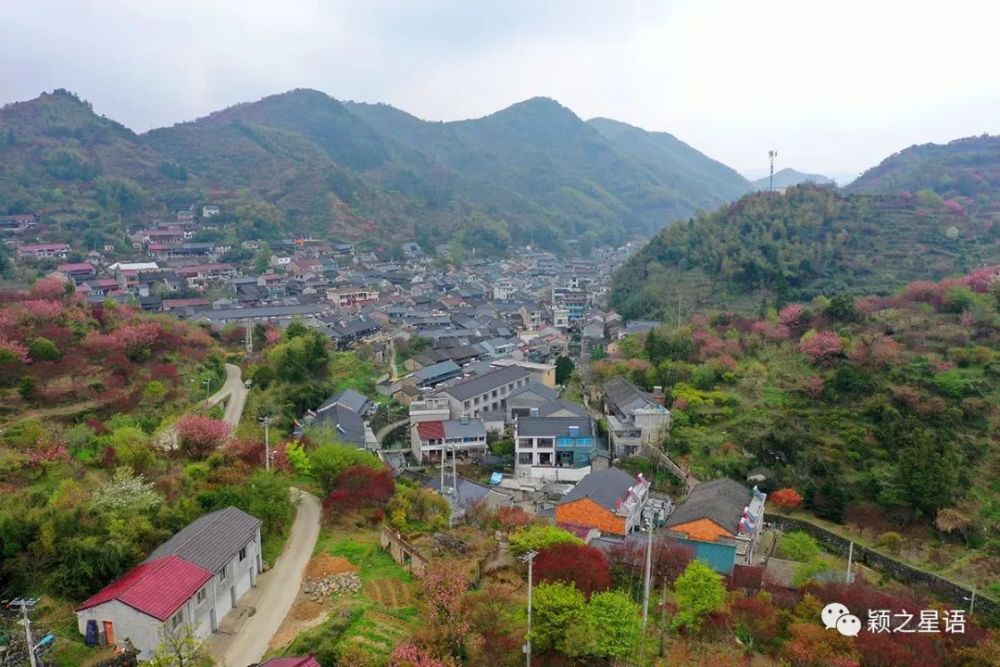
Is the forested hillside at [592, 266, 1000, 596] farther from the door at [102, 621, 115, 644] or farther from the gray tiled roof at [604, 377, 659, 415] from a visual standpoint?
the door at [102, 621, 115, 644]

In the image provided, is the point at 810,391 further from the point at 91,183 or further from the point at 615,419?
the point at 91,183

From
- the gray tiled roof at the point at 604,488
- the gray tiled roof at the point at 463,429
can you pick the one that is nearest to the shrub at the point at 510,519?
the gray tiled roof at the point at 604,488

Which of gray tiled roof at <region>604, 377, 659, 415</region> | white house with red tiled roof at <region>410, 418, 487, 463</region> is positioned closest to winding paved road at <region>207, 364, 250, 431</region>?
white house with red tiled roof at <region>410, 418, 487, 463</region>

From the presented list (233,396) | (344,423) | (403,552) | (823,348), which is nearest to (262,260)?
(233,396)

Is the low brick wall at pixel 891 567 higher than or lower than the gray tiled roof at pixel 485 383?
lower

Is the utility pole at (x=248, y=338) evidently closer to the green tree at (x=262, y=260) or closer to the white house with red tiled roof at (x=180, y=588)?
the white house with red tiled roof at (x=180, y=588)

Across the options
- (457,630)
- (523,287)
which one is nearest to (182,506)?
(457,630)
